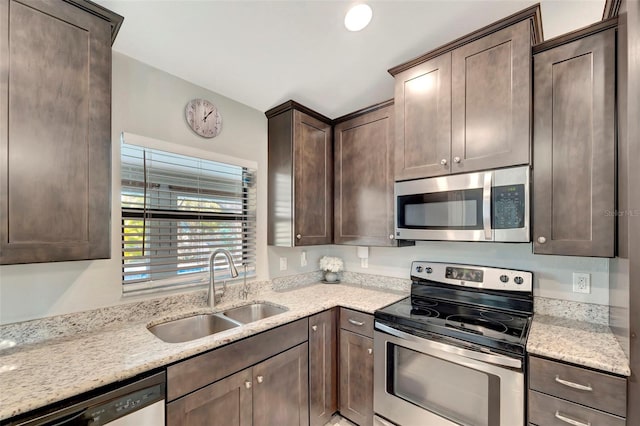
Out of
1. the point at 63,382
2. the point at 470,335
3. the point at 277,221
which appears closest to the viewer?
the point at 63,382

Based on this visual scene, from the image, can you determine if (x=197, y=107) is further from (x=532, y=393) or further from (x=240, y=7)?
(x=532, y=393)

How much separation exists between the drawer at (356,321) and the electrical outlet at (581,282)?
123 cm

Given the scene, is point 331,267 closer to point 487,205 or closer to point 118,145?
point 487,205

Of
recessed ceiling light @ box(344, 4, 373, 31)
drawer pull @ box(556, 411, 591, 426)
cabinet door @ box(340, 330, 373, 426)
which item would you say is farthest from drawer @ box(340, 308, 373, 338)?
recessed ceiling light @ box(344, 4, 373, 31)

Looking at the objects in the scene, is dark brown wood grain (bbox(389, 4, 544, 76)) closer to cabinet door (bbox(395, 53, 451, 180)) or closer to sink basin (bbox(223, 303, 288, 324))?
cabinet door (bbox(395, 53, 451, 180))

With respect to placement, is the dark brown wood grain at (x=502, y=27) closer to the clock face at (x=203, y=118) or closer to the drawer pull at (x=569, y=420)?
the clock face at (x=203, y=118)

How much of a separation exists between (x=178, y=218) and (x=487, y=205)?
6.31ft

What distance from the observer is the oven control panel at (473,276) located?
69.4 inches

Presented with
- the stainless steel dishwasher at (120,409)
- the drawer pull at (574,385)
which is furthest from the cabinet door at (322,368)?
the drawer pull at (574,385)

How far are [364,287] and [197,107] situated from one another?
2021mm

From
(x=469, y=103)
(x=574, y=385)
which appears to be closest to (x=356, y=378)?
(x=574, y=385)

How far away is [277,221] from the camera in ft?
7.57

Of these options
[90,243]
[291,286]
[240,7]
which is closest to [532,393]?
[291,286]

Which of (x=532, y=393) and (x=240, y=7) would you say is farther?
(x=240, y=7)
